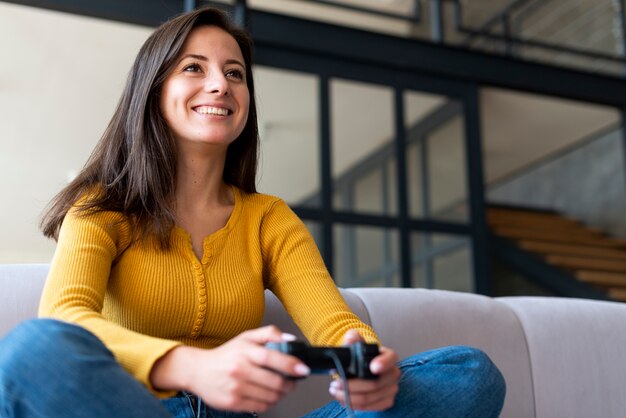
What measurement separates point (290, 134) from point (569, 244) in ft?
9.61

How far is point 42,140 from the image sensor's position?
16.8 ft

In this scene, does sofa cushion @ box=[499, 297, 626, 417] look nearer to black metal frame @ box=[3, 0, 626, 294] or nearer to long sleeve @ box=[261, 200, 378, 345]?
long sleeve @ box=[261, 200, 378, 345]

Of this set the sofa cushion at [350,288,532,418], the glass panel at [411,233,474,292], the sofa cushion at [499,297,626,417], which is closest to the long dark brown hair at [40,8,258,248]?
the sofa cushion at [350,288,532,418]

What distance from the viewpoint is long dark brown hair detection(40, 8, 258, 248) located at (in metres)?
1.27

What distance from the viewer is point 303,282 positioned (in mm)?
1320

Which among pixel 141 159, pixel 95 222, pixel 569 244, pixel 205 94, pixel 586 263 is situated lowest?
pixel 586 263

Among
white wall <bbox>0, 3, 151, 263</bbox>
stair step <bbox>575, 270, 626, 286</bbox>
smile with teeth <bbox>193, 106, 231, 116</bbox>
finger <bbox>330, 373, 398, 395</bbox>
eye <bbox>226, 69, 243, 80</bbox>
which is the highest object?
white wall <bbox>0, 3, 151, 263</bbox>

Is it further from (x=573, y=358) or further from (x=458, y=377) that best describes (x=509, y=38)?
(x=458, y=377)

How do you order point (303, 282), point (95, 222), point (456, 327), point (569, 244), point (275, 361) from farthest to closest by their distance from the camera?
1. point (569, 244)
2. point (456, 327)
3. point (303, 282)
4. point (95, 222)
5. point (275, 361)

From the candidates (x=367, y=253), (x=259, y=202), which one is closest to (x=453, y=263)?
(x=367, y=253)

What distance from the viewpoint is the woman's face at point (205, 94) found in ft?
4.28

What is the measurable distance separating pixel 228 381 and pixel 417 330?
0.93 meters

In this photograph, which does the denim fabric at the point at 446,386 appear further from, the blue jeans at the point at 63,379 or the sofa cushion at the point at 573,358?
the sofa cushion at the point at 573,358

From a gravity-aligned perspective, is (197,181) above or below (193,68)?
below
